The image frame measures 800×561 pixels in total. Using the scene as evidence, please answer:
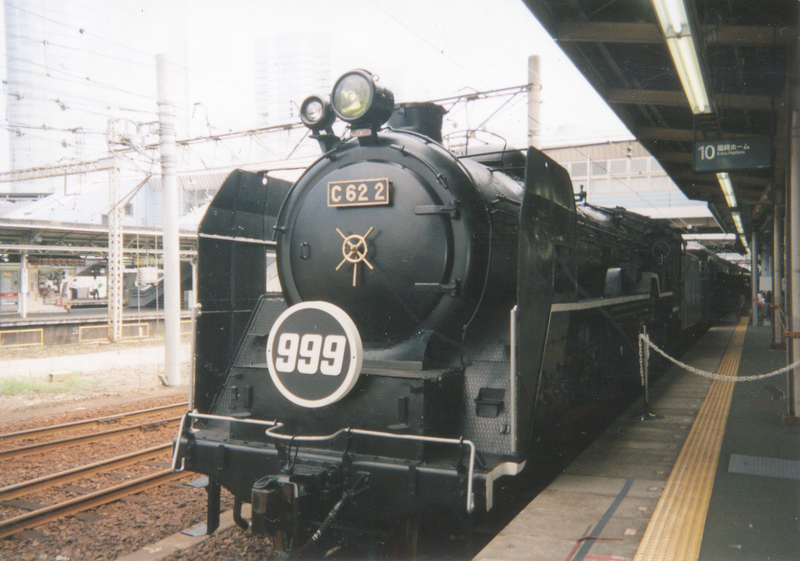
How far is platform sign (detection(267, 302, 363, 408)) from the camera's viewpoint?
3.28m

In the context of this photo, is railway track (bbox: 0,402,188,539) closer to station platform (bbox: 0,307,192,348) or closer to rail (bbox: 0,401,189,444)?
rail (bbox: 0,401,189,444)

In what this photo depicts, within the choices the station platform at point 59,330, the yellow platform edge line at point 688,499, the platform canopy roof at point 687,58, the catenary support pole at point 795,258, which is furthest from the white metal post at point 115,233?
the catenary support pole at point 795,258

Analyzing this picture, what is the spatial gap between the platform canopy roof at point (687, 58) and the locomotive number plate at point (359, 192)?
2353 mm

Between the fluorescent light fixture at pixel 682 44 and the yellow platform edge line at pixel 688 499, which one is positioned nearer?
the yellow platform edge line at pixel 688 499

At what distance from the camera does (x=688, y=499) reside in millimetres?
3602

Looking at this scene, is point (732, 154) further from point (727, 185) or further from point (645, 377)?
point (727, 185)

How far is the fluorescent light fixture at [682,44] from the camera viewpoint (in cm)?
409

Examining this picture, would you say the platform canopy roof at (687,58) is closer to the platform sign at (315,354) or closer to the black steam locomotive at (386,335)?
the black steam locomotive at (386,335)

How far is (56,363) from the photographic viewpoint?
13188 millimetres

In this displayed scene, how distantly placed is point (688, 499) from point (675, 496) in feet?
0.27

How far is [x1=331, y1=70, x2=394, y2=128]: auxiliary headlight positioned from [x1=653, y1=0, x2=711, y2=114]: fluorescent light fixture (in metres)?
2.04

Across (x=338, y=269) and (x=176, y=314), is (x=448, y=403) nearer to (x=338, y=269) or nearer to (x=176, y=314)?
(x=338, y=269)

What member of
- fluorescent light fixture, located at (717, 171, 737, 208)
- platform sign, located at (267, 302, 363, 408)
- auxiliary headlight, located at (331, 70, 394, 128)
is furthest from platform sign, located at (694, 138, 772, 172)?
platform sign, located at (267, 302, 363, 408)

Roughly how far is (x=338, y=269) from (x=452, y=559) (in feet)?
6.50
